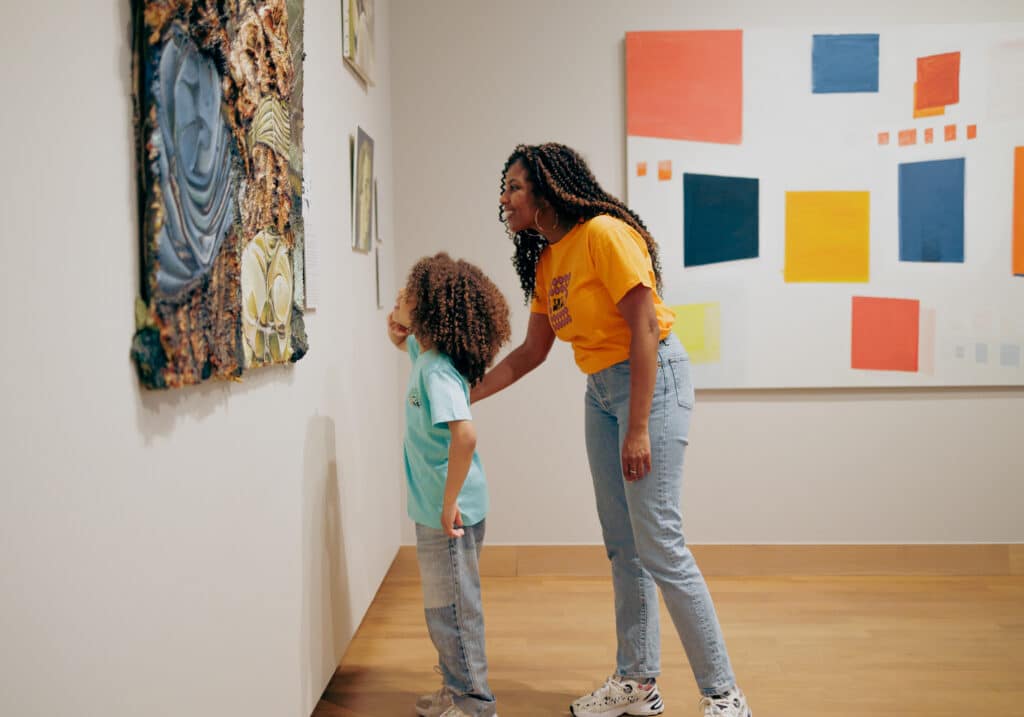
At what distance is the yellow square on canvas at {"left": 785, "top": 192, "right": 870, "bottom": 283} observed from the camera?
318 cm

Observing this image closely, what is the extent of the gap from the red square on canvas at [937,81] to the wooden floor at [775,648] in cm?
180

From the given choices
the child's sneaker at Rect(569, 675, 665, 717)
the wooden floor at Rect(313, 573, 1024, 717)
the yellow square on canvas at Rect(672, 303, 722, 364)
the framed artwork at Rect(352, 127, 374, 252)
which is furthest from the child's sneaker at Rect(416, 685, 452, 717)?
the yellow square on canvas at Rect(672, 303, 722, 364)

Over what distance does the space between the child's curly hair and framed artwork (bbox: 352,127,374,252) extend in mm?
583

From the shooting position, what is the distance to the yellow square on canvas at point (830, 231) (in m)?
3.18

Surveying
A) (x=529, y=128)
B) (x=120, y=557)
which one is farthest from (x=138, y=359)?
(x=529, y=128)

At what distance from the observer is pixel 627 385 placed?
191 centimetres

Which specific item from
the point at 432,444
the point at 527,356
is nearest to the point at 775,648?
the point at 527,356

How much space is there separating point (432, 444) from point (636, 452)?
1.56 feet

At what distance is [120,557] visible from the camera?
0.98 m

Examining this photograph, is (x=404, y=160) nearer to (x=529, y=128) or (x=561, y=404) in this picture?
(x=529, y=128)

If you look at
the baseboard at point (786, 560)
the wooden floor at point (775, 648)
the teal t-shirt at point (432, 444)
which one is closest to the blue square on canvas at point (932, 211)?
the baseboard at point (786, 560)

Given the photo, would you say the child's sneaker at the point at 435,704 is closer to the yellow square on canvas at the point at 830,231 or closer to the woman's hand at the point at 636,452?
the woman's hand at the point at 636,452

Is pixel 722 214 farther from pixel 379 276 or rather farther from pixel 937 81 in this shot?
pixel 379 276

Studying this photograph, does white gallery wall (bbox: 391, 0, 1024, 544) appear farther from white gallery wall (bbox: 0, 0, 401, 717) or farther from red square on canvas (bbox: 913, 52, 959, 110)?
white gallery wall (bbox: 0, 0, 401, 717)
